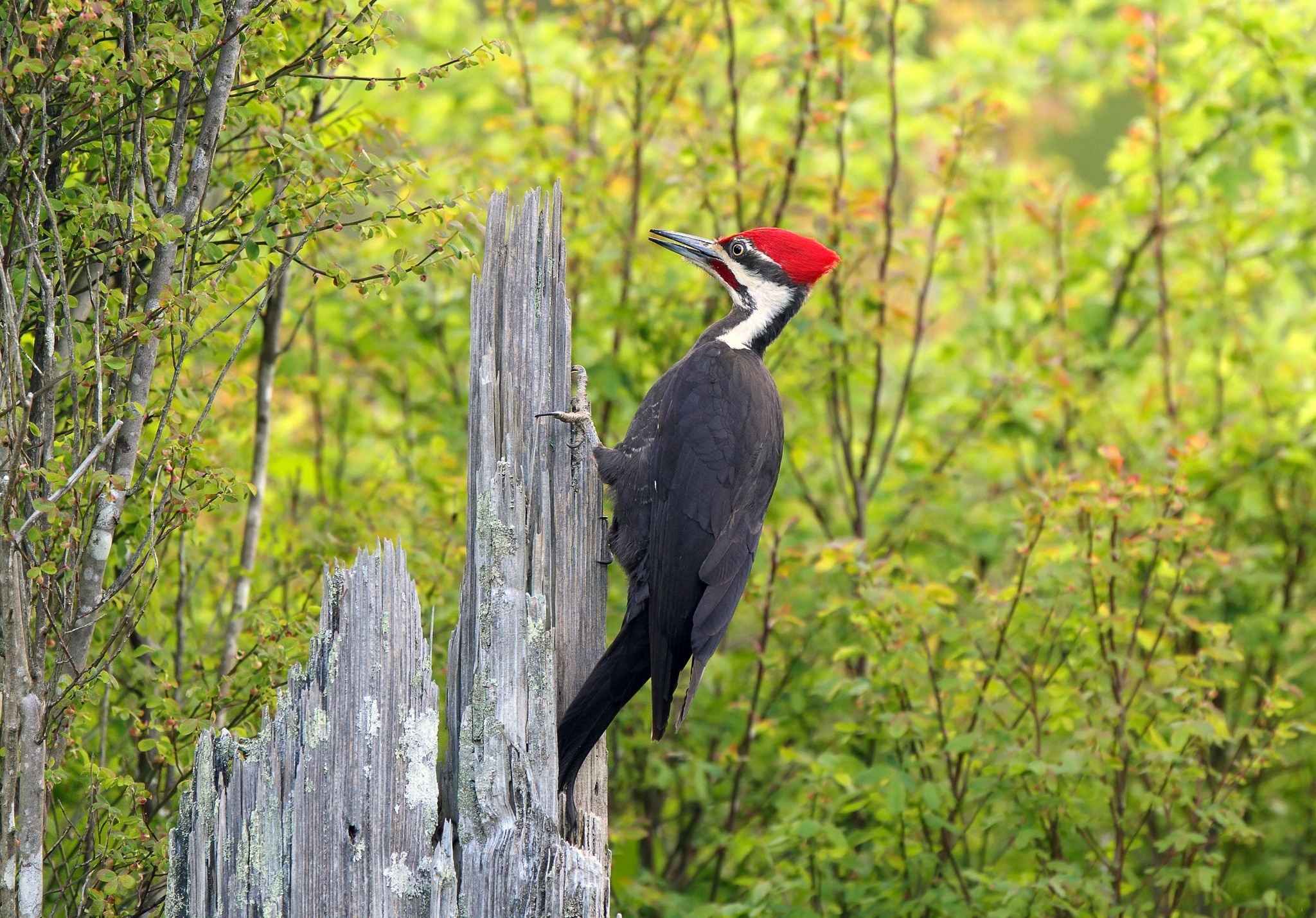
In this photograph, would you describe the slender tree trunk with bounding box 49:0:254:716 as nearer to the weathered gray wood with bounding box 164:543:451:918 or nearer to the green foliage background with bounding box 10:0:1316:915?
the green foliage background with bounding box 10:0:1316:915

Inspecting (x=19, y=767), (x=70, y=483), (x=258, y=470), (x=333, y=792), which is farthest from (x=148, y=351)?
(x=258, y=470)

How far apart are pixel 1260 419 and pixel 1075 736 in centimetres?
206

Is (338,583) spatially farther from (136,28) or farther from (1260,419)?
(1260,419)

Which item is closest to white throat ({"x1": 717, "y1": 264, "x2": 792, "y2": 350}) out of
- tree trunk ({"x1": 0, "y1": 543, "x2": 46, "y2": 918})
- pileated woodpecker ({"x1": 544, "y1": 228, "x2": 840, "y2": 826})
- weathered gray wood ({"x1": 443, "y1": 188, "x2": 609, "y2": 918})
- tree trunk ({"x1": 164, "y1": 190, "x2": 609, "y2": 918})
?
pileated woodpecker ({"x1": 544, "y1": 228, "x2": 840, "y2": 826})

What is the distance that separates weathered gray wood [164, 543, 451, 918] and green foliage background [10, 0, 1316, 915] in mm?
629

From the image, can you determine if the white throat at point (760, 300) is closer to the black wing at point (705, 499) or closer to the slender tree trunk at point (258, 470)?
the black wing at point (705, 499)

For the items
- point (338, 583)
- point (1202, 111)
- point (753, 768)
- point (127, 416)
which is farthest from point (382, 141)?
point (1202, 111)

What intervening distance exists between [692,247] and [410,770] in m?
1.98

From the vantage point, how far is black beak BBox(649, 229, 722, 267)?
3.72m

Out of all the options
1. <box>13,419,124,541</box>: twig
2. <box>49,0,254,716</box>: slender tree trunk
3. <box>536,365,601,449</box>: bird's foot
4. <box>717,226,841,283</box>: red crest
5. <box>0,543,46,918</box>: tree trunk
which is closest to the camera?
<box>13,419,124,541</box>: twig

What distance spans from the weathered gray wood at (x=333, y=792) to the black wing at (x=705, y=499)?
26.9 inches

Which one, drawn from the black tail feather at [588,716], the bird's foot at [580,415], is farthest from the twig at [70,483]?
the black tail feather at [588,716]

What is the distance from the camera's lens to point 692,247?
3766 millimetres

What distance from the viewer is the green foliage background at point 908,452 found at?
12.3 feet
